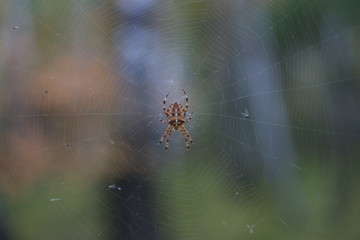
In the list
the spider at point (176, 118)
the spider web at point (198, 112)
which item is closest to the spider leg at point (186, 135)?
the spider at point (176, 118)

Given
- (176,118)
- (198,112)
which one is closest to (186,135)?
(176,118)

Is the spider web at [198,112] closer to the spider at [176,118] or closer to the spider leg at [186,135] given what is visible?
the spider at [176,118]

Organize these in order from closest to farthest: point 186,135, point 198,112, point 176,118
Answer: point 198,112, point 176,118, point 186,135

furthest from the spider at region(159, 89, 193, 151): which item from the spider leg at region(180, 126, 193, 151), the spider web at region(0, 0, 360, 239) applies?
the spider web at region(0, 0, 360, 239)

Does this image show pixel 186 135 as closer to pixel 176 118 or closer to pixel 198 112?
pixel 176 118

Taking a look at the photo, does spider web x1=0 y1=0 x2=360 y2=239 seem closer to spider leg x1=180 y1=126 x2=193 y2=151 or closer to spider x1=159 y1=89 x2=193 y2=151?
spider x1=159 y1=89 x2=193 y2=151

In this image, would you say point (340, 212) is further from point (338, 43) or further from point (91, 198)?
point (91, 198)

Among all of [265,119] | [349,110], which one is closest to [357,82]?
[349,110]

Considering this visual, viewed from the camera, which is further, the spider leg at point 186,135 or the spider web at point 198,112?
the spider leg at point 186,135

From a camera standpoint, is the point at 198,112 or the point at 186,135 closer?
the point at 198,112
